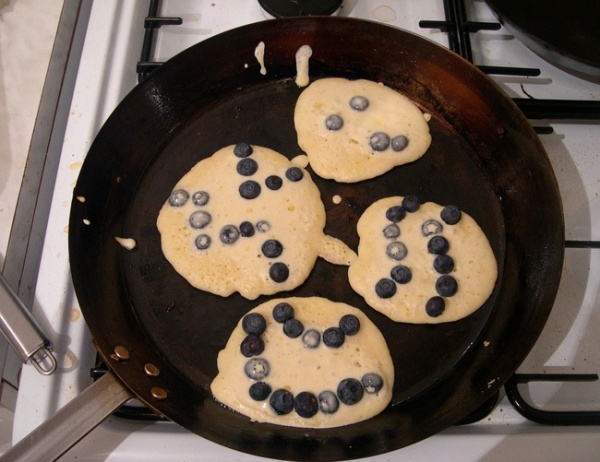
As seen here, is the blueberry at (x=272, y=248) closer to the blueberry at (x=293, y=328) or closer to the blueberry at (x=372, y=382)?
the blueberry at (x=293, y=328)

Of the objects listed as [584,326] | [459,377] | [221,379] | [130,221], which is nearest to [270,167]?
[130,221]

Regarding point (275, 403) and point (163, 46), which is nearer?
point (275, 403)

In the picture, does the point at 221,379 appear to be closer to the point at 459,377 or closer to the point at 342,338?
the point at 342,338

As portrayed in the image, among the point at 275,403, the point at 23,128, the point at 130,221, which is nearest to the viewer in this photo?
the point at 275,403

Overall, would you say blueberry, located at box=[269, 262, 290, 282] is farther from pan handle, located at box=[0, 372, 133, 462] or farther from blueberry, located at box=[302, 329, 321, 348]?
pan handle, located at box=[0, 372, 133, 462]

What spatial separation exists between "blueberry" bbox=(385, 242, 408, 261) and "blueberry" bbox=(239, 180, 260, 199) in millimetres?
318

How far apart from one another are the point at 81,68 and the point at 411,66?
80cm

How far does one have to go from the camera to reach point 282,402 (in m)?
1.00

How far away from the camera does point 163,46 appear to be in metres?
1.30

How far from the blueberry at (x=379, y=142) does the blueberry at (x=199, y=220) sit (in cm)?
41

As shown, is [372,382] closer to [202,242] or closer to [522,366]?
[522,366]

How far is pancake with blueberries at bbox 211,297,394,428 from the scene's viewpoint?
101 centimetres

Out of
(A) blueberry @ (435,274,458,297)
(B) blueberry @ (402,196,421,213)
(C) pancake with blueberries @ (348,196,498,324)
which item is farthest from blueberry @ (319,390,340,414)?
(B) blueberry @ (402,196,421,213)

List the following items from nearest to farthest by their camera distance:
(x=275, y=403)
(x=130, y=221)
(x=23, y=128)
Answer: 1. (x=275, y=403)
2. (x=130, y=221)
3. (x=23, y=128)
